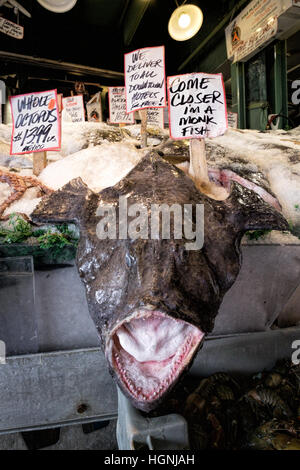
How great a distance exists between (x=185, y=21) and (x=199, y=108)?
7034mm

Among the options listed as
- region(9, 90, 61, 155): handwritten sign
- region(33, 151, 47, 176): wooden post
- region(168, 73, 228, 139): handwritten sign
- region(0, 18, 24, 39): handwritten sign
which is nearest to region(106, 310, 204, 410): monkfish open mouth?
region(168, 73, 228, 139): handwritten sign

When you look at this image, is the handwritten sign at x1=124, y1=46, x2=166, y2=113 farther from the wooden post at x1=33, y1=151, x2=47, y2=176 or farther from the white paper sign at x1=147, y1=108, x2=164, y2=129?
the white paper sign at x1=147, y1=108, x2=164, y2=129

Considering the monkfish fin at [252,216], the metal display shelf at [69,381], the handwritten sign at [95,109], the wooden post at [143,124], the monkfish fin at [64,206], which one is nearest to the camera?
the monkfish fin at [252,216]

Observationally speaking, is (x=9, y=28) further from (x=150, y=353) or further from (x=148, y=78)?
(x=150, y=353)

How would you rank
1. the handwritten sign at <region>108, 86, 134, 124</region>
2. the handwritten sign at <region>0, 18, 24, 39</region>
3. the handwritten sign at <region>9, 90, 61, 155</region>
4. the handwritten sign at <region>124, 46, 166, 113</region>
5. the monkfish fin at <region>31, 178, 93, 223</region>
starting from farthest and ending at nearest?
1. the handwritten sign at <region>0, 18, 24, 39</region>
2. the handwritten sign at <region>108, 86, 134, 124</region>
3. the handwritten sign at <region>124, 46, 166, 113</region>
4. the handwritten sign at <region>9, 90, 61, 155</region>
5. the monkfish fin at <region>31, 178, 93, 223</region>

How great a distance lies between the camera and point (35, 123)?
114 inches

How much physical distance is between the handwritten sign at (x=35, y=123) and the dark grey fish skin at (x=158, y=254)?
110 cm

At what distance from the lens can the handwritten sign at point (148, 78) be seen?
339 cm

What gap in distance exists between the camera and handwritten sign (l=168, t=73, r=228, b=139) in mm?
2584

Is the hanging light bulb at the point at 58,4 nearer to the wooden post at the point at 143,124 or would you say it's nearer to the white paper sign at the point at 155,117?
the white paper sign at the point at 155,117

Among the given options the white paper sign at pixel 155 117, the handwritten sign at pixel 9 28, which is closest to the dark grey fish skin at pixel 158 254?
the white paper sign at pixel 155 117

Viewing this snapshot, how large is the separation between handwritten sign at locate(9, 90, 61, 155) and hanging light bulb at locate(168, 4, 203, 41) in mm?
6958

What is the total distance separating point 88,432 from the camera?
9.09 feet
